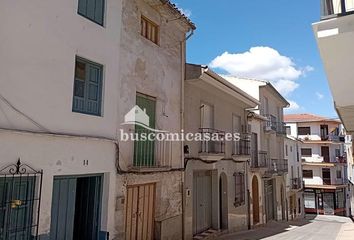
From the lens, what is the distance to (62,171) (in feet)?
22.1

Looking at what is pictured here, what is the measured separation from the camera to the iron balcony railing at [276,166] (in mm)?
22719

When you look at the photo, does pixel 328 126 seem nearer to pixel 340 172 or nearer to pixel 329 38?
pixel 340 172

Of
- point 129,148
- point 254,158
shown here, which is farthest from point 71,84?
point 254,158

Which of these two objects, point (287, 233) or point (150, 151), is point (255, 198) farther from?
point (150, 151)

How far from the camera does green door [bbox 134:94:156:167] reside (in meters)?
9.34

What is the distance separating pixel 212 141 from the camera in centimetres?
1376

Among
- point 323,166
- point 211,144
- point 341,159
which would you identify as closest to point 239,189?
point 211,144

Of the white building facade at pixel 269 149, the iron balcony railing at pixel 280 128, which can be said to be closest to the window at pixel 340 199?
the white building facade at pixel 269 149

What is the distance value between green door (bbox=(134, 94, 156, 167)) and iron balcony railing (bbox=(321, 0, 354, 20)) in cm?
634

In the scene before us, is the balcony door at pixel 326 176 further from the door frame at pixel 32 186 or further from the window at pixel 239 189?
the door frame at pixel 32 186

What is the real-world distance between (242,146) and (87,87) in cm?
1136

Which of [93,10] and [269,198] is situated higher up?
[93,10]

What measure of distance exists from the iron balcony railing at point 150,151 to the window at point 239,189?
262 inches

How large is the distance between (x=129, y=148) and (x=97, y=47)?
2944mm
